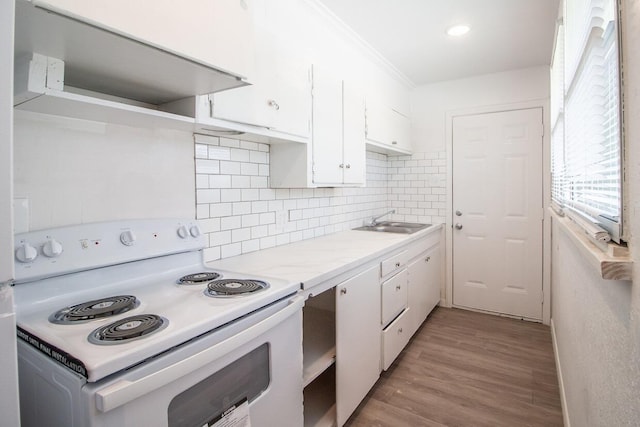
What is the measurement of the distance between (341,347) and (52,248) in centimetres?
128

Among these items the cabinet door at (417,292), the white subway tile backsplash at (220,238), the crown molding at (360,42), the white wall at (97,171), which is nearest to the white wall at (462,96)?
the crown molding at (360,42)

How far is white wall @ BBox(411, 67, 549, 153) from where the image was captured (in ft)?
10.6

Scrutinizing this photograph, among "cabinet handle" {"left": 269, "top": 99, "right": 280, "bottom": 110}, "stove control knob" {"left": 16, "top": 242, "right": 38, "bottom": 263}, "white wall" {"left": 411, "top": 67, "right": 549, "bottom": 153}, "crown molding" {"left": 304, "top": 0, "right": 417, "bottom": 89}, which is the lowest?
"stove control knob" {"left": 16, "top": 242, "right": 38, "bottom": 263}

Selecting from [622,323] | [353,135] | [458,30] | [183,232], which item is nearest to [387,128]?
[353,135]

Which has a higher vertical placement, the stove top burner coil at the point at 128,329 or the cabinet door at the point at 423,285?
the stove top burner coil at the point at 128,329

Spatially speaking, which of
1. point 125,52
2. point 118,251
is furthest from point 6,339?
point 125,52

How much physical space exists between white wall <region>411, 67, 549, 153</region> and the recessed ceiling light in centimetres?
106

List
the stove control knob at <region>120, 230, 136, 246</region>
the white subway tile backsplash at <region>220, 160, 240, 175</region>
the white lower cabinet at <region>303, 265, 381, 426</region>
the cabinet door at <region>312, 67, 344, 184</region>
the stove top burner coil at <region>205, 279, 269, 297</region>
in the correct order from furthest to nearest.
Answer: the cabinet door at <region>312, 67, 344, 184</region> < the white subway tile backsplash at <region>220, 160, 240, 175</region> < the white lower cabinet at <region>303, 265, 381, 426</region> < the stove control knob at <region>120, 230, 136, 246</region> < the stove top burner coil at <region>205, 279, 269, 297</region>

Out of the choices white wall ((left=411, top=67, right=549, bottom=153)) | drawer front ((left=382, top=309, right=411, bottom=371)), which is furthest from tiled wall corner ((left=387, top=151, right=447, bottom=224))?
drawer front ((left=382, top=309, right=411, bottom=371))

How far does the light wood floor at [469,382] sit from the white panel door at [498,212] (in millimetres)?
409

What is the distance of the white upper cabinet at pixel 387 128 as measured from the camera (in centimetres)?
277

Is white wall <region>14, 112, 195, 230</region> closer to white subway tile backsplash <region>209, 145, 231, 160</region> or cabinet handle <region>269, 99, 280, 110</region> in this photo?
white subway tile backsplash <region>209, 145, 231, 160</region>

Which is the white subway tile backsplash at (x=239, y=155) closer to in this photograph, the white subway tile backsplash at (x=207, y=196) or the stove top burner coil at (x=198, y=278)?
the white subway tile backsplash at (x=207, y=196)

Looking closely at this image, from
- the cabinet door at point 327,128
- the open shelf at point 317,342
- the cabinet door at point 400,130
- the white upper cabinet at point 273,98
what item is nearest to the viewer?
the white upper cabinet at point 273,98
